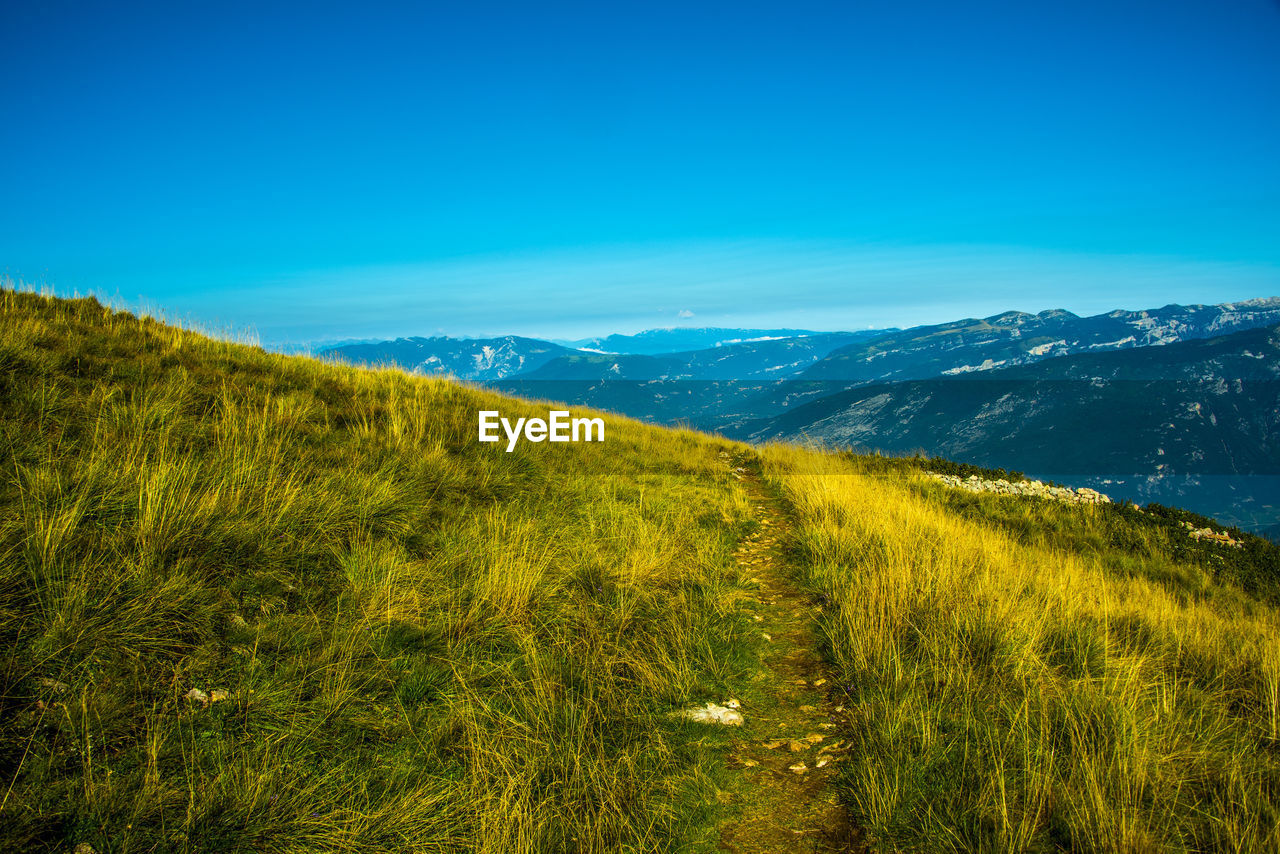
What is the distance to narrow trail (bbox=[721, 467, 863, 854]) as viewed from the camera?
3145 millimetres

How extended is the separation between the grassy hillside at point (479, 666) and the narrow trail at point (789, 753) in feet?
0.17

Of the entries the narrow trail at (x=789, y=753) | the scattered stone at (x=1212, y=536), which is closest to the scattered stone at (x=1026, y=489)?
the scattered stone at (x=1212, y=536)

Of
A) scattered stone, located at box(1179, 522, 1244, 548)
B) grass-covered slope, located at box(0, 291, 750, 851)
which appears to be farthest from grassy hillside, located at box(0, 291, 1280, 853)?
scattered stone, located at box(1179, 522, 1244, 548)

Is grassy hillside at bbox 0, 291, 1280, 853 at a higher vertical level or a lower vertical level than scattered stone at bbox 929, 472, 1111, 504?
higher

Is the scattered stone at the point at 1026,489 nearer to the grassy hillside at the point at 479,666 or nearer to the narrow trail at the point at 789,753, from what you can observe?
the grassy hillside at the point at 479,666

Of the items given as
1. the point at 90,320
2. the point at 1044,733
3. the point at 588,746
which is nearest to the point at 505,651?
the point at 588,746

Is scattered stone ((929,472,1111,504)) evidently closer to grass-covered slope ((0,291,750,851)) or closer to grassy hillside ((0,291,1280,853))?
grassy hillside ((0,291,1280,853))

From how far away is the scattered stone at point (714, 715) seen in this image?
4.13m

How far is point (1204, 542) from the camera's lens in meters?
13.2

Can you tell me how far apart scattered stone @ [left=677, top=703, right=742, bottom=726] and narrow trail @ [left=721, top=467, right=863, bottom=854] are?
101 millimetres

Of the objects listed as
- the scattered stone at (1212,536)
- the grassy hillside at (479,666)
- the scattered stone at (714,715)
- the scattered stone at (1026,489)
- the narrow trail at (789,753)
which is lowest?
the scattered stone at (1212,536)

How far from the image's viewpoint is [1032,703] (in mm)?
4078

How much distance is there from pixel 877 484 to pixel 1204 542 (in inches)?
302

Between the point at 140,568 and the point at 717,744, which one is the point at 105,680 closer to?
the point at 140,568
